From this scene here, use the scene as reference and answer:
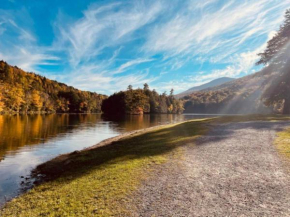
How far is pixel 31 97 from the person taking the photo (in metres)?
118

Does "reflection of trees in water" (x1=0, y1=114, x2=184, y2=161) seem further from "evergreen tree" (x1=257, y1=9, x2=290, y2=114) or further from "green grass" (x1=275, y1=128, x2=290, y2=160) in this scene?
"evergreen tree" (x1=257, y1=9, x2=290, y2=114)

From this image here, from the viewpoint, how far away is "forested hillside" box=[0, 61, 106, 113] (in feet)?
318

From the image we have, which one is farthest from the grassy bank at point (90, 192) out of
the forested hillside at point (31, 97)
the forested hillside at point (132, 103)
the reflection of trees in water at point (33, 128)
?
the forested hillside at point (132, 103)

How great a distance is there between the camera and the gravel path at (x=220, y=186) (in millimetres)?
7070

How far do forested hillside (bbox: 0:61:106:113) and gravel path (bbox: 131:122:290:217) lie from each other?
100941 millimetres

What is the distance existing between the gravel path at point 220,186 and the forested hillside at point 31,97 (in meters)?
101

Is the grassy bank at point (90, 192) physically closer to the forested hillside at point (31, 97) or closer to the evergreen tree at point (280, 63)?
the evergreen tree at point (280, 63)

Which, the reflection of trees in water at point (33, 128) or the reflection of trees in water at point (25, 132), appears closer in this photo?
the reflection of trees in water at point (25, 132)

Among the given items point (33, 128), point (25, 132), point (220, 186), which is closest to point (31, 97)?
point (33, 128)

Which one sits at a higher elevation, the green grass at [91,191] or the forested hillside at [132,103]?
the forested hillside at [132,103]

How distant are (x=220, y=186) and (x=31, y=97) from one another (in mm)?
131658

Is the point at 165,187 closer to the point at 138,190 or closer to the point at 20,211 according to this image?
the point at 138,190

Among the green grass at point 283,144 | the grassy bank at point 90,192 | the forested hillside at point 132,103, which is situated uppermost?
the forested hillside at point 132,103

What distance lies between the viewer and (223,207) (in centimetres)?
715
